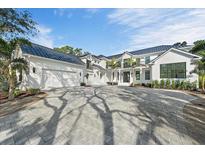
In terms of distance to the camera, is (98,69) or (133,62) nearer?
→ (133,62)

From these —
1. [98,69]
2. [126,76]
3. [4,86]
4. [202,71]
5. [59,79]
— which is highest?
[98,69]

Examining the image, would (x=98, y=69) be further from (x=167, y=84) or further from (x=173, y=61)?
(x=173, y=61)

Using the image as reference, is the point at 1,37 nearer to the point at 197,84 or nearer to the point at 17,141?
the point at 17,141

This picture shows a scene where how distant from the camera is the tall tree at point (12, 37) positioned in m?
10.4

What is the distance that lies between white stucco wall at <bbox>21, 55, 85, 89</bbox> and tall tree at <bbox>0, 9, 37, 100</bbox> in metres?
3.63

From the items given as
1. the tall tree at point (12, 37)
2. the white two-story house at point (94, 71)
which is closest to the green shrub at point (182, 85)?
the white two-story house at point (94, 71)

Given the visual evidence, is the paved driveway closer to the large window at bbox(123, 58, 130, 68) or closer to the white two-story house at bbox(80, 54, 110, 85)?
the white two-story house at bbox(80, 54, 110, 85)

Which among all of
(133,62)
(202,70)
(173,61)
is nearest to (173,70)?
(173,61)

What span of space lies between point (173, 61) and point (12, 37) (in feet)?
62.0

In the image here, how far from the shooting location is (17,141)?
167 inches

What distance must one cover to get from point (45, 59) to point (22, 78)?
3.08 metres

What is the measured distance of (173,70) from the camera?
20.6 meters

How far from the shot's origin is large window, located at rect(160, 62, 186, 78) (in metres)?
19.7
